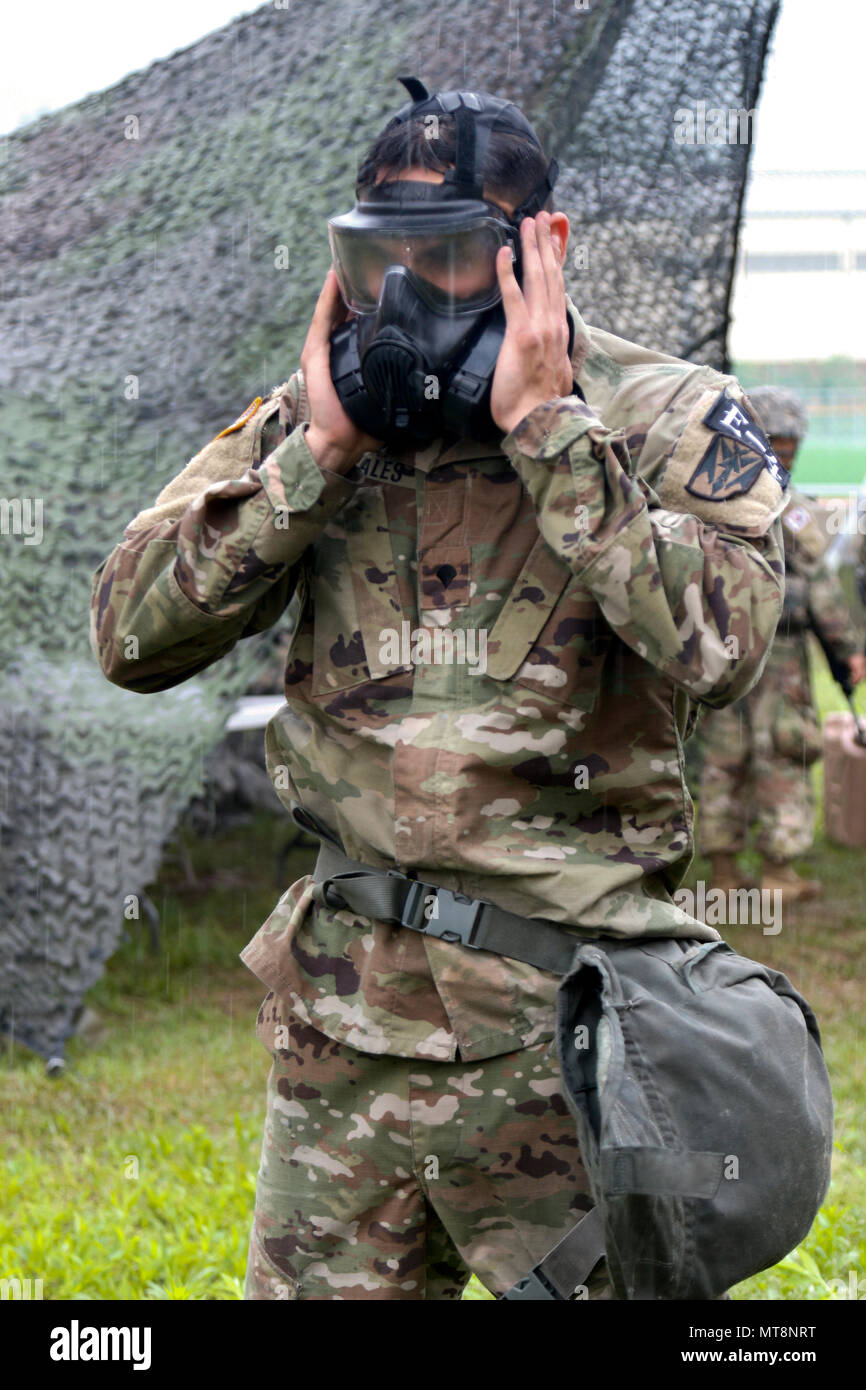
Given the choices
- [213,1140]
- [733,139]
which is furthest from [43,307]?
[213,1140]

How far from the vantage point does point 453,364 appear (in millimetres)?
1811

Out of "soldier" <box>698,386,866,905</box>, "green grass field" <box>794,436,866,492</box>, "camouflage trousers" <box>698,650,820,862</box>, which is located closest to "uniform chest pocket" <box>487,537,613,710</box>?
"soldier" <box>698,386,866,905</box>

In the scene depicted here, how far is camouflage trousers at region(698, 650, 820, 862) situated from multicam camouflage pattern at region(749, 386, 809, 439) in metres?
1.03

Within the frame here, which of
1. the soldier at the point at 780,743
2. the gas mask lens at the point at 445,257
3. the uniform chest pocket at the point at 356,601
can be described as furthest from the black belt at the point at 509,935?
the soldier at the point at 780,743

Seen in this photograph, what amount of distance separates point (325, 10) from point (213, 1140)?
3.42m

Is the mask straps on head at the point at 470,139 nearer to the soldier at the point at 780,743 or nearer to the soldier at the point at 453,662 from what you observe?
the soldier at the point at 453,662

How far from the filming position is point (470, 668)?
1919 mm

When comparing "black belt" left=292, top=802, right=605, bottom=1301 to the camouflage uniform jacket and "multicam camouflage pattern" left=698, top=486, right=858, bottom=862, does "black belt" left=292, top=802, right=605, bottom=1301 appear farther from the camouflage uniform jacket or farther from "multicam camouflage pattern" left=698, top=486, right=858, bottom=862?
"multicam camouflage pattern" left=698, top=486, right=858, bottom=862

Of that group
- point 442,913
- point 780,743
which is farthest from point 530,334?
point 780,743

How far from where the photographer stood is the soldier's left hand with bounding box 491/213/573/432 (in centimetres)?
178

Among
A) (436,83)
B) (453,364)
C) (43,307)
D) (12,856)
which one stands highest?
(436,83)

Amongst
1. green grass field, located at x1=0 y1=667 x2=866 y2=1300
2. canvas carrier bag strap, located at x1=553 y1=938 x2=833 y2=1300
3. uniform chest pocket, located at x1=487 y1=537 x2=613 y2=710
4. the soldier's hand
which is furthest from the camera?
the soldier's hand

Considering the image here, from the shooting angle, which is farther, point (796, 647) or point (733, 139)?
point (796, 647)

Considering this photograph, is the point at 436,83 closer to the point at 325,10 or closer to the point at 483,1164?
the point at 325,10
